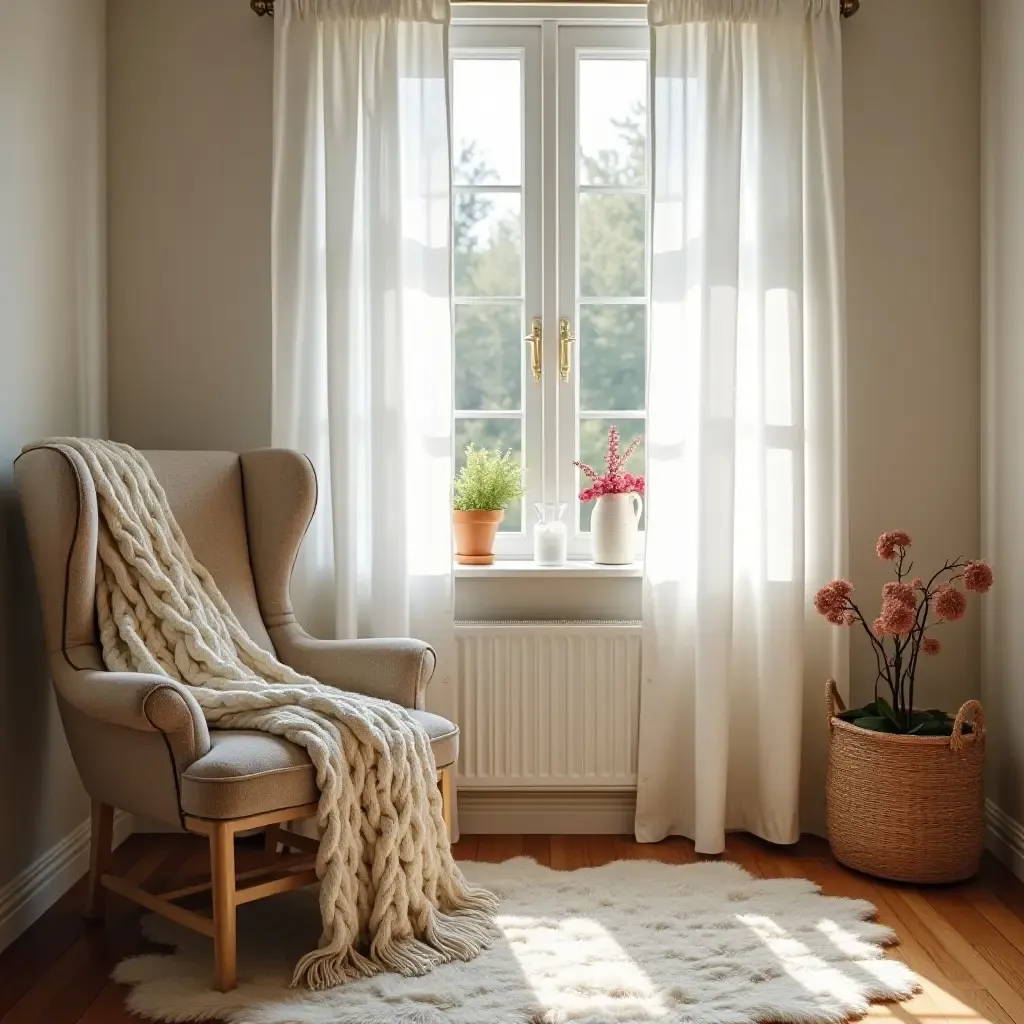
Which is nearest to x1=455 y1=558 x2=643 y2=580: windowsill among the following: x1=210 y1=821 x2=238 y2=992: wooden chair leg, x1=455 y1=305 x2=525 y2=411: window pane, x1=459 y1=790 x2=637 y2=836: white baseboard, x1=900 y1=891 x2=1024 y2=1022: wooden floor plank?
x1=455 y1=305 x2=525 y2=411: window pane

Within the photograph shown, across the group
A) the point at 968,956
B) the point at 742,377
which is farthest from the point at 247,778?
the point at 742,377

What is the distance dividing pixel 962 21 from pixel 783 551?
5.18ft

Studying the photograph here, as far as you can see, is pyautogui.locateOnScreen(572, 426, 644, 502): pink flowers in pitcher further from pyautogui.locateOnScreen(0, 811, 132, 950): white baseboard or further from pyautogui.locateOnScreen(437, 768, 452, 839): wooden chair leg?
pyautogui.locateOnScreen(0, 811, 132, 950): white baseboard

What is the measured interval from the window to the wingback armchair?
753 millimetres

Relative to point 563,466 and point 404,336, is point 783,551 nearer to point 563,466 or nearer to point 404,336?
point 563,466

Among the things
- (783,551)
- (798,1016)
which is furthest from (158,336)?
(798,1016)

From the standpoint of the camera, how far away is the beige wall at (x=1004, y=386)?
289cm

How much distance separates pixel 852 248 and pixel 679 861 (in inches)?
69.3

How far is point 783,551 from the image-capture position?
3039 mm

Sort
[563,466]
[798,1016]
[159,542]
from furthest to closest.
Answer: [563,466] → [159,542] → [798,1016]

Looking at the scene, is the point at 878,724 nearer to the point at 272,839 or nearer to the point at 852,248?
the point at 852,248

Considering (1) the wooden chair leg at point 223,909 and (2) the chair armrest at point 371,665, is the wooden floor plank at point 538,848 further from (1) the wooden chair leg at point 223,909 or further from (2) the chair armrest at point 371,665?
(1) the wooden chair leg at point 223,909

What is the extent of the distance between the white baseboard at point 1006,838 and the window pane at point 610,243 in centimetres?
177

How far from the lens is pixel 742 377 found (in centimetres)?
307
